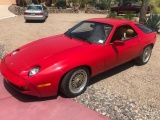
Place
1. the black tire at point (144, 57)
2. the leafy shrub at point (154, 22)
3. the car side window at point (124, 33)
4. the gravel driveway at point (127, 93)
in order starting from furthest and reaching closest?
1. the leafy shrub at point (154, 22)
2. the black tire at point (144, 57)
3. the car side window at point (124, 33)
4. the gravel driveway at point (127, 93)

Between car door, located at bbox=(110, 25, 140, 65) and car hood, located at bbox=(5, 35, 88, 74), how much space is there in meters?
0.88

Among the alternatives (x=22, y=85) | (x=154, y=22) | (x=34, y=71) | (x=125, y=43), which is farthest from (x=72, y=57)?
(x=154, y=22)

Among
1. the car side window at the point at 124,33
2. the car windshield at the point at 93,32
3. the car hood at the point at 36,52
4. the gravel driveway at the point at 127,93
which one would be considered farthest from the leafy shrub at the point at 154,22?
the car hood at the point at 36,52

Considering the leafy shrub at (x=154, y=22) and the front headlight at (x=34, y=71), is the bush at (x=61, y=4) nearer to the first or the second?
the leafy shrub at (x=154, y=22)

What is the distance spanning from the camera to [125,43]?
5.13 meters

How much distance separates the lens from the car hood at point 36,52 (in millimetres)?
4008

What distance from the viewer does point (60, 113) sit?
12.2 ft

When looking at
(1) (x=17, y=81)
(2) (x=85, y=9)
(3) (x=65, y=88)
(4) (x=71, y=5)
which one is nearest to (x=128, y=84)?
(3) (x=65, y=88)

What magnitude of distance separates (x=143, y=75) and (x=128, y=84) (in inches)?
33.8

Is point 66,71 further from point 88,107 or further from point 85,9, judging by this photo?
point 85,9

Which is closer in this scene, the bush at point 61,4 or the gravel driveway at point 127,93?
the gravel driveway at point 127,93

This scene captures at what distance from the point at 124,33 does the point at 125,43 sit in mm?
322

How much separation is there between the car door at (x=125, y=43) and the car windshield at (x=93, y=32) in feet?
0.78

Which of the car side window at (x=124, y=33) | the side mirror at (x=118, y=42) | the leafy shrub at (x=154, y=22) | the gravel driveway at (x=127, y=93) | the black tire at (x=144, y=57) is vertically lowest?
the gravel driveway at (x=127, y=93)
